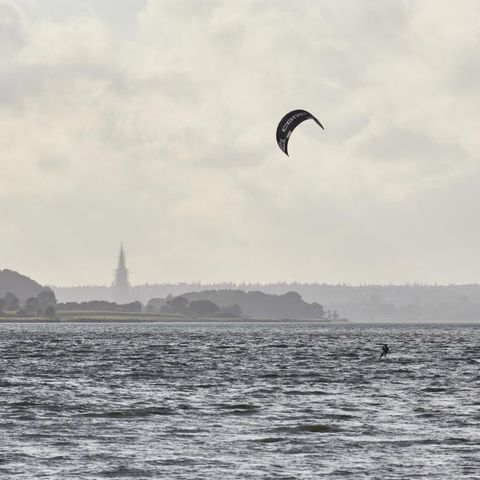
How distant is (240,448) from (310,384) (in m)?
29.4

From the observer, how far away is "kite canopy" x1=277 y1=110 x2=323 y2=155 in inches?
2844

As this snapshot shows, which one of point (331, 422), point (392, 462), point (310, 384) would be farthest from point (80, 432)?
point (310, 384)

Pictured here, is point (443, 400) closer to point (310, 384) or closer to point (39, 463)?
point (310, 384)

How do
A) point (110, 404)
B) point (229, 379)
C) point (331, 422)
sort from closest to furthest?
point (331, 422) → point (110, 404) → point (229, 379)

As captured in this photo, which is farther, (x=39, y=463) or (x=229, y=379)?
(x=229, y=379)

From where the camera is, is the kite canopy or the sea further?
the kite canopy

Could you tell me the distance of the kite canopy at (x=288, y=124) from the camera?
237 feet

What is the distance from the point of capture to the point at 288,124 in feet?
241

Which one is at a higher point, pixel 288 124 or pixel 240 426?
pixel 288 124

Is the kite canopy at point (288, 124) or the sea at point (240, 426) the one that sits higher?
the kite canopy at point (288, 124)

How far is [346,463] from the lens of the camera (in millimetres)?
30969

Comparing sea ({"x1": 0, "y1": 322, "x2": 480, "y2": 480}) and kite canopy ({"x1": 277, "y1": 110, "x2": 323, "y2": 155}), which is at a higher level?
kite canopy ({"x1": 277, "y1": 110, "x2": 323, "y2": 155})

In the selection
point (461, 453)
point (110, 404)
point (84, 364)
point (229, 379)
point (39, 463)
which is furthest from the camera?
point (84, 364)

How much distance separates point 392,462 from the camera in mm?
30906
